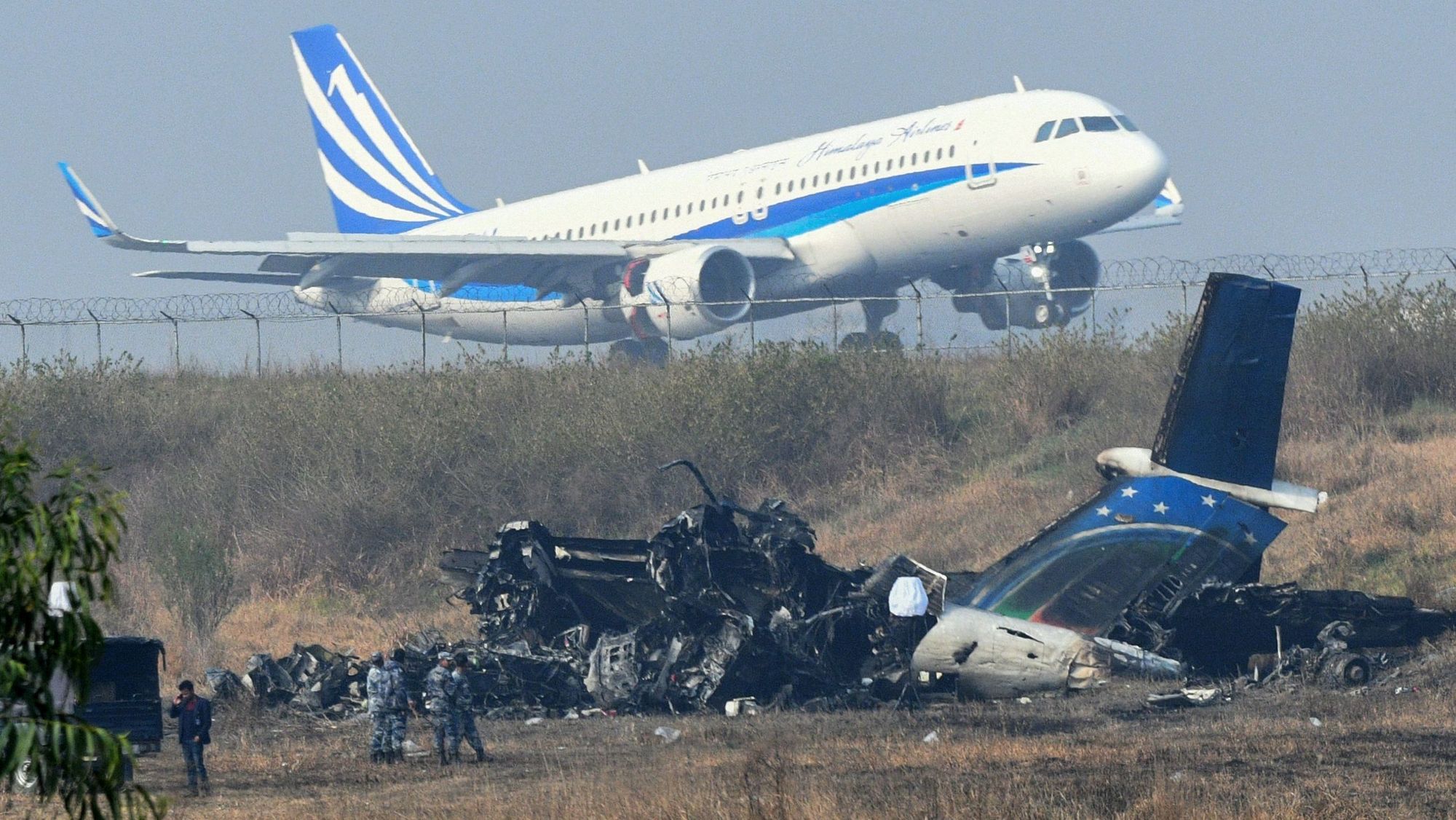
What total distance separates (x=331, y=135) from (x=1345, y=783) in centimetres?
4455

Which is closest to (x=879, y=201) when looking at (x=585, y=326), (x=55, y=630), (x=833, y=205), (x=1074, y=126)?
(x=833, y=205)

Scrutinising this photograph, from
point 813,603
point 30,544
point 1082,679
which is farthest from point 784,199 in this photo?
point 30,544

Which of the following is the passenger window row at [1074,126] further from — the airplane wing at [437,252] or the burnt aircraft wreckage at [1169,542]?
the burnt aircraft wreckage at [1169,542]

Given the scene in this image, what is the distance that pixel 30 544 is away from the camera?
524 centimetres

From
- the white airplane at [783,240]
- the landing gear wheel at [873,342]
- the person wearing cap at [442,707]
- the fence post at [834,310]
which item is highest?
the white airplane at [783,240]

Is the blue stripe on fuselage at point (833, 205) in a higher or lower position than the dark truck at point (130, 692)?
higher

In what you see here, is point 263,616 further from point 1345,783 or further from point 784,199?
point 1345,783

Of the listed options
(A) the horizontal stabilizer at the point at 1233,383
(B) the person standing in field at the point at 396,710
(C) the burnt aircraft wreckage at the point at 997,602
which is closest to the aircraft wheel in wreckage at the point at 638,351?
(C) the burnt aircraft wreckage at the point at 997,602

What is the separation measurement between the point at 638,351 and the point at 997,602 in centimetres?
2313

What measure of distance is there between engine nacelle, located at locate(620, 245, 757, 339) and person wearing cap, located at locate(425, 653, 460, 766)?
20.4m

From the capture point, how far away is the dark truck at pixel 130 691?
16.0 meters

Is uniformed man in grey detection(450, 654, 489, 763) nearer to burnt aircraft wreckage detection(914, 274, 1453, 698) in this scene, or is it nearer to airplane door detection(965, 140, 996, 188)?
burnt aircraft wreckage detection(914, 274, 1453, 698)

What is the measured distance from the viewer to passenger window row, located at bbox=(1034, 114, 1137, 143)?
33719 millimetres

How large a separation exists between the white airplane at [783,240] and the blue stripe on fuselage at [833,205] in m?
0.04
